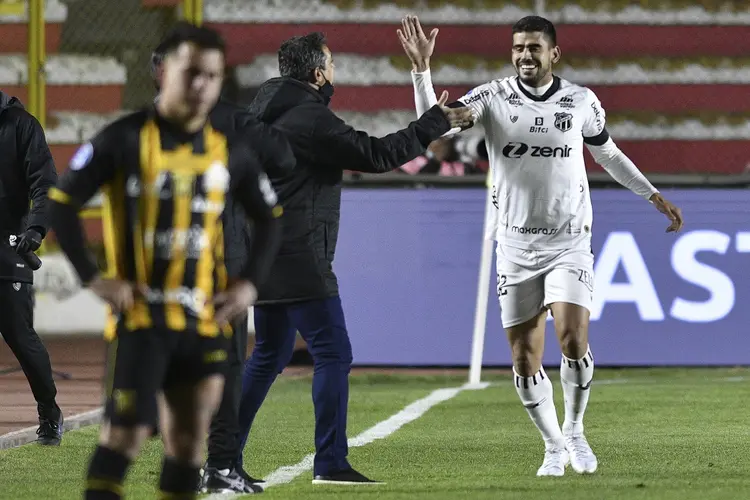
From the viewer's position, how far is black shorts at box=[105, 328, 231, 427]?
14.2 feet

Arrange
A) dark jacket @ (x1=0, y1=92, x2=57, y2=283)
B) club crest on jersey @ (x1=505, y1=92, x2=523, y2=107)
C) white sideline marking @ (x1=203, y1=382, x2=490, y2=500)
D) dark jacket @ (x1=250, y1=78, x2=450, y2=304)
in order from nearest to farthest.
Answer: dark jacket @ (x1=250, y1=78, x2=450, y2=304), white sideline marking @ (x1=203, y1=382, x2=490, y2=500), club crest on jersey @ (x1=505, y1=92, x2=523, y2=107), dark jacket @ (x1=0, y1=92, x2=57, y2=283)

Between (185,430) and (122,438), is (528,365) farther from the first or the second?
(122,438)

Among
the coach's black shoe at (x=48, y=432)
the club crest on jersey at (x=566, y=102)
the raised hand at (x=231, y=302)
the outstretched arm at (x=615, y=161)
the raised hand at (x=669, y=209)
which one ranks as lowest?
the coach's black shoe at (x=48, y=432)

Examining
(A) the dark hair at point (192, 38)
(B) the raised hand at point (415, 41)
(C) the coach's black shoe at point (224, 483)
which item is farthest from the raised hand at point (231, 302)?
(B) the raised hand at point (415, 41)

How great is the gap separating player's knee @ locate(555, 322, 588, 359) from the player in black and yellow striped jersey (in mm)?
3000

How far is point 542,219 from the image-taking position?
7.28 meters

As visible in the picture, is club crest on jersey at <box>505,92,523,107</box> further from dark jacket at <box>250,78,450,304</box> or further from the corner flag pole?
the corner flag pole

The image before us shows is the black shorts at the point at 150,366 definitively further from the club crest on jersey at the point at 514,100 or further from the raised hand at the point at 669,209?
the raised hand at the point at 669,209

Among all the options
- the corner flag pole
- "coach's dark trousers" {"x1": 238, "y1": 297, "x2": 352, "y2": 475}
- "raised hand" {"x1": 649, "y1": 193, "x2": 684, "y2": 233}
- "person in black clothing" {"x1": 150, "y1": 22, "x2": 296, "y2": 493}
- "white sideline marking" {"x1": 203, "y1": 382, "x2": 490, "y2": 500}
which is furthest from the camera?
the corner flag pole

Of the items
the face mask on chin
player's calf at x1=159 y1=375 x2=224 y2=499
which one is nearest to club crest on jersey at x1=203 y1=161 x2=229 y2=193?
player's calf at x1=159 y1=375 x2=224 y2=499

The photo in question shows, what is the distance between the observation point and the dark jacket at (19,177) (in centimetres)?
846

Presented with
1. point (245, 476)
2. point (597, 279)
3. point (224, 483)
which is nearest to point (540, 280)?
point (245, 476)

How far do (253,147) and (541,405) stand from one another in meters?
2.57

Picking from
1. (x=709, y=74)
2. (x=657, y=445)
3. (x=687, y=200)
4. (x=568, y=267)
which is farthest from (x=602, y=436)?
(x=709, y=74)
